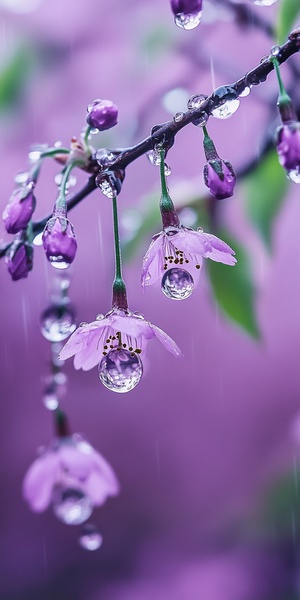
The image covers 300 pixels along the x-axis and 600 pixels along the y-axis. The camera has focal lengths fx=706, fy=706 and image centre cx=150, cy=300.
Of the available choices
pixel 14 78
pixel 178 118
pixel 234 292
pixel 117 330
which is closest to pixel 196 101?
pixel 178 118

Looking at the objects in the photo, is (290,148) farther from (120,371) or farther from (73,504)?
(73,504)

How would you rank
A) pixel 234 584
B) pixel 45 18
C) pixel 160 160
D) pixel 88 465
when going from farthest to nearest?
pixel 45 18
pixel 234 584
pixel 88 465
pixel 160 160

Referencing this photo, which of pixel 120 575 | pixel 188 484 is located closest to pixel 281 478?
pixel 188 484

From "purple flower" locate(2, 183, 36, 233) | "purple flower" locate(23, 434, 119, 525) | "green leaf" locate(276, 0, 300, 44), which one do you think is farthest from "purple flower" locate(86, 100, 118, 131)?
"purple flower" locate(23, 434, 119, 525)

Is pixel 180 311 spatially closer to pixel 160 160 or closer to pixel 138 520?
pixel 138 520

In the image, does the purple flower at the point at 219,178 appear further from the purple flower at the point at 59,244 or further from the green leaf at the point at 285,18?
the green leaf at the point at 285,18

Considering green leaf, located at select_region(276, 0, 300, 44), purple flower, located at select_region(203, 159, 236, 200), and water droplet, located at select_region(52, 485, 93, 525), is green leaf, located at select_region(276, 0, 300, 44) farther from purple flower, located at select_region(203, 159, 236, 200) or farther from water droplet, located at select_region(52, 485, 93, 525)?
water droplet, located at select_region(52, 485, 93, 525)
